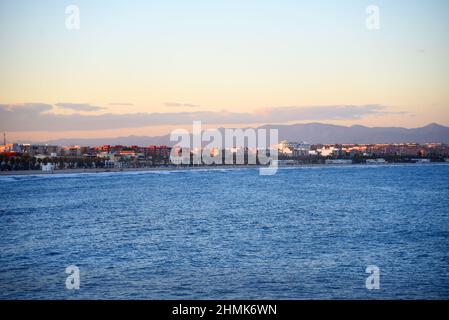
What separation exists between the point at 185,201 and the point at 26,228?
21.1 meters

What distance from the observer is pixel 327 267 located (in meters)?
19.6

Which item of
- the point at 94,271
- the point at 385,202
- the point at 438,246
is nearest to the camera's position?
the point at 94,271

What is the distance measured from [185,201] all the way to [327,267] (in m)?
32.4

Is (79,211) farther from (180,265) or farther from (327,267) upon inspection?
(327,267)

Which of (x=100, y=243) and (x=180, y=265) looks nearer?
(x=180, y=265)

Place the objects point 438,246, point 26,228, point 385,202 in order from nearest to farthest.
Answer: point 438,246, point 26,228, point 385,202
